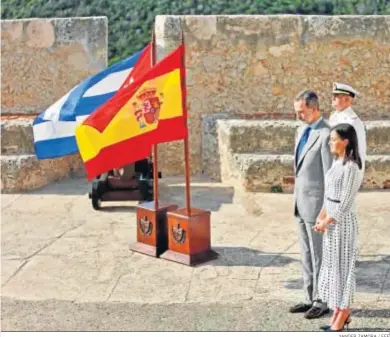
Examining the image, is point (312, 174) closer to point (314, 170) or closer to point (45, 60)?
point (314, 170)

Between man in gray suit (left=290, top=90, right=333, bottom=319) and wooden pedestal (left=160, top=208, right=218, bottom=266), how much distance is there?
1246 mm

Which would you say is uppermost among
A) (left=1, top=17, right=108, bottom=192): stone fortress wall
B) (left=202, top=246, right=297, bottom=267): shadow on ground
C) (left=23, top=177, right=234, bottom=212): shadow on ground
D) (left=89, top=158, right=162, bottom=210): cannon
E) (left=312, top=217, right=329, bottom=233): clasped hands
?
(left=1, top=17, right=108, bottom=192): stone fortress wall

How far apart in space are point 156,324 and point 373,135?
4.71 meters

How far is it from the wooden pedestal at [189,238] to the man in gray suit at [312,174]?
4.09ft

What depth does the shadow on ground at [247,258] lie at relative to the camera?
5.98 meters

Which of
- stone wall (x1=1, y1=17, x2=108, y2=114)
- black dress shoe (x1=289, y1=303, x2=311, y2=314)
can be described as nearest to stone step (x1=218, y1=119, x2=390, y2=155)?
stone wall (x1=1, y1=17, x2=108, y2=114)

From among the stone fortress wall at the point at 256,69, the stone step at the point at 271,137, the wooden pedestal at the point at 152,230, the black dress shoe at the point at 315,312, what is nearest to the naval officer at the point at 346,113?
the black dress shoe at the point at 315,312

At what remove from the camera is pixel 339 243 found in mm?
4547

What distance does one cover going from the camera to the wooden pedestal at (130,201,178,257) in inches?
246

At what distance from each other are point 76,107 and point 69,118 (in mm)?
108

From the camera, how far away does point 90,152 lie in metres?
5.88

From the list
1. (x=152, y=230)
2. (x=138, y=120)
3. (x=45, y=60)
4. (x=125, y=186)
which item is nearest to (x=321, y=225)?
(x=138, y=120)

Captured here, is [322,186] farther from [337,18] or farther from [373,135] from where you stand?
[337,18]

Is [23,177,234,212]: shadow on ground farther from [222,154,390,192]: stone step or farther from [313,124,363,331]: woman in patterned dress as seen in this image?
[313,124,363,331]: woman in patterned dress
